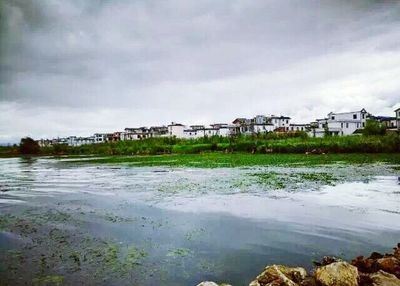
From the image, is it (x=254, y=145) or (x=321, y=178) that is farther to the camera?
(x=254, y=145)

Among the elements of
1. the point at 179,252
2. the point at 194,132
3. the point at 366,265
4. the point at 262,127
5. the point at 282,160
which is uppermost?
the point at 262,127

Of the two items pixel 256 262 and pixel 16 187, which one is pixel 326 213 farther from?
pixel 16 187

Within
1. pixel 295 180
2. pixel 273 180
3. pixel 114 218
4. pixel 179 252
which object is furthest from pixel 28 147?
pixel 179 252

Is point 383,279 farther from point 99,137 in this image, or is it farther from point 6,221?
point 99,137

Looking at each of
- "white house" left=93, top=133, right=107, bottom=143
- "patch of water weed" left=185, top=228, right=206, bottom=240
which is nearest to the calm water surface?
"patch of water weed" left=185, top=228, right=206, bottom=240

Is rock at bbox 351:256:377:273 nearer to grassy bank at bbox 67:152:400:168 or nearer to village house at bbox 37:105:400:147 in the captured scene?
grassy bank at bbox 67:152:400:168

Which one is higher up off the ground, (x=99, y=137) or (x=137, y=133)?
(x=137, y=133)

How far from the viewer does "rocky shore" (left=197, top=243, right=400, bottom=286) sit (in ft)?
16.1

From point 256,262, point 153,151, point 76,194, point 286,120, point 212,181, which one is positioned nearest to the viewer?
point 256,262

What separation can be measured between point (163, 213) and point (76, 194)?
6.47 m

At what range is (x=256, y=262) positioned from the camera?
6648mm

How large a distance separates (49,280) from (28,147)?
6810 cm

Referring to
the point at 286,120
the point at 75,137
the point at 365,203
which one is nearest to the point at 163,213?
the point at 365,203

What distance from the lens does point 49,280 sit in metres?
5.94
